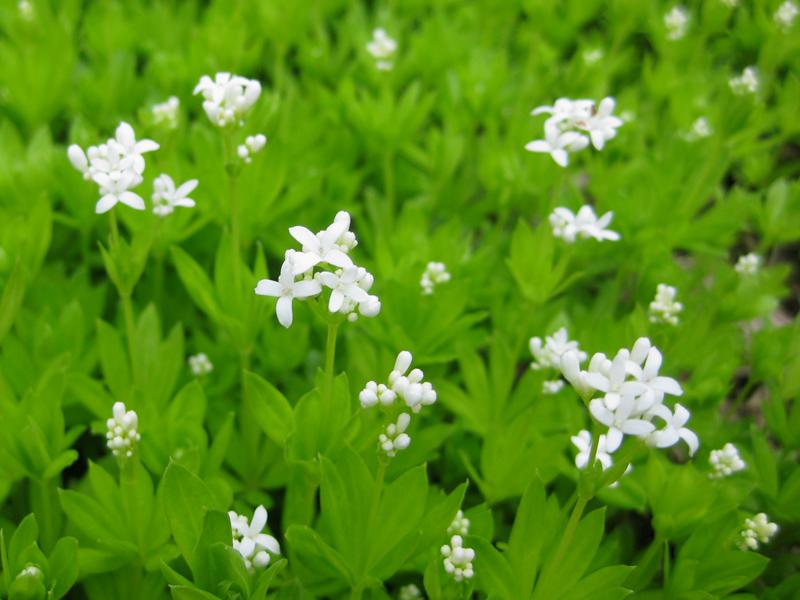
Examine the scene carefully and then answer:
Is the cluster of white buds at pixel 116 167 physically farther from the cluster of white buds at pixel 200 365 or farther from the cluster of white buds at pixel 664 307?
the cluster of white buds at pixel 664 307

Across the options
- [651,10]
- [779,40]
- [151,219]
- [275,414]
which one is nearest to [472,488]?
[275,414]

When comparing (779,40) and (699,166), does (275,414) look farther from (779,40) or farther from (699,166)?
(779,40)

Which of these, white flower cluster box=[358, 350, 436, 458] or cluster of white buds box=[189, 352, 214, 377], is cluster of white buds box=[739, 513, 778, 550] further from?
cluster of white buds box=[189, 352, 214, 377]

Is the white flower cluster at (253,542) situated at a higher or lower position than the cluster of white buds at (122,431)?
lower

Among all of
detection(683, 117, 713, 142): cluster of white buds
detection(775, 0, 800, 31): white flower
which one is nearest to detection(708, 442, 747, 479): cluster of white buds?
detection(683, 117, 713, 142): cluster of white buds

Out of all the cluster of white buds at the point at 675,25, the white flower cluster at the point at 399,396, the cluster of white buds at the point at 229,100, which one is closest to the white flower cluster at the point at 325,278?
the white flower cluster at the point at 399,396

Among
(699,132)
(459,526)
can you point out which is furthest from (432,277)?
(699,132)

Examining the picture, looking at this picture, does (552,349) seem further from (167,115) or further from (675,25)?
(675,25)
